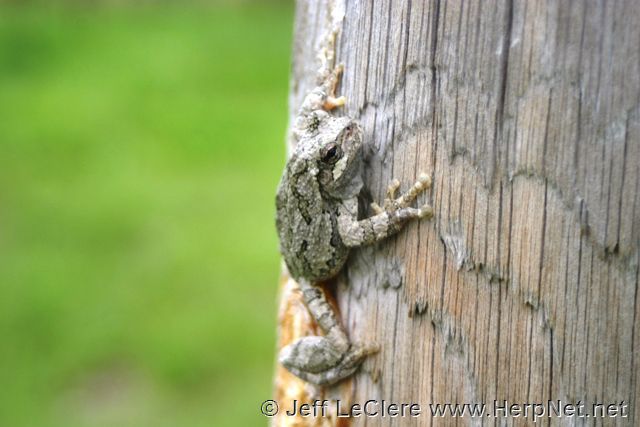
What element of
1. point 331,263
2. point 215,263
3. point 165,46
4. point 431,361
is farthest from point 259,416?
point 165,46

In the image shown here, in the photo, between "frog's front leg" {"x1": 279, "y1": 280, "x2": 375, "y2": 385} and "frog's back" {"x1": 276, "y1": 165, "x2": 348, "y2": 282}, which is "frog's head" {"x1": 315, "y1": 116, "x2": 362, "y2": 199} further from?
"frog's front leg" {"x1": 279, "y1": 280, "x2": 375, "y2": 385}

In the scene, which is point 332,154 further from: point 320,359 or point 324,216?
point 320,359

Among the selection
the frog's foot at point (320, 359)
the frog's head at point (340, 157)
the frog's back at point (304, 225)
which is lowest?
the frog's foot at point (320, 359)

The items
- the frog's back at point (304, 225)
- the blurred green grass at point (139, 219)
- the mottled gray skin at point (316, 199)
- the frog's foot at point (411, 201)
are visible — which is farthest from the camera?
the blurred green grass at point (139, 219)

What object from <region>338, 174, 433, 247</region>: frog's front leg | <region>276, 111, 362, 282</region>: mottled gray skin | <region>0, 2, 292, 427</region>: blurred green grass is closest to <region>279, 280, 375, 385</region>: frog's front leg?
<region>276, 111, 362, 282</region>: mottled gray skin

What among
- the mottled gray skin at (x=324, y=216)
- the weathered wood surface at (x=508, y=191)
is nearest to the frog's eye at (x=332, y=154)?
the mottled gray skin at (x=324, y=216)

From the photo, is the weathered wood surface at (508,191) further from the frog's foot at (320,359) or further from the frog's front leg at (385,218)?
the frog's foot at (320,359)

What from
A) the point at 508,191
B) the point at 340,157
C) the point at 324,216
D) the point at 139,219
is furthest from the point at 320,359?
the point at 139,219
